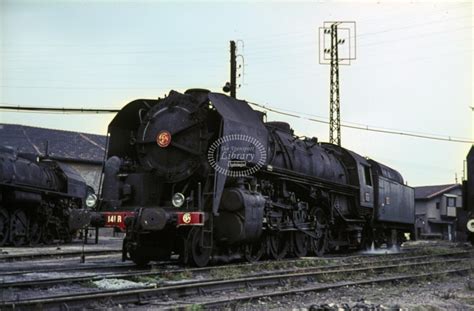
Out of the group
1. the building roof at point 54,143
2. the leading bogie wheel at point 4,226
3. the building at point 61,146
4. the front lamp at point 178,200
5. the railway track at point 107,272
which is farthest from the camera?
the building at point 61,146

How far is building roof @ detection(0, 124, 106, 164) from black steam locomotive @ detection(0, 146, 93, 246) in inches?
764

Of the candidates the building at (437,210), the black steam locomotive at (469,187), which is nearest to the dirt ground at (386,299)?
the black steam locomotive at (469,187)

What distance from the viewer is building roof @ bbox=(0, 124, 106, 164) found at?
→ 153 ft

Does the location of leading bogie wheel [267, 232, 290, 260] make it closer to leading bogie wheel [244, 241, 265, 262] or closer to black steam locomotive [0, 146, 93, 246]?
leading bogie wheel [244, 241, 265, 262]

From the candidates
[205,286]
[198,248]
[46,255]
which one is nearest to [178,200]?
[198,248]

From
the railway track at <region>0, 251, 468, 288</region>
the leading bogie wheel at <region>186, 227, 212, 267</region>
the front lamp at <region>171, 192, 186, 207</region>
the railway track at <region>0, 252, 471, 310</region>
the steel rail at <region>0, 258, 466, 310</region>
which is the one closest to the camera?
the steel rail at <region>0, 258, 466, 310</region>

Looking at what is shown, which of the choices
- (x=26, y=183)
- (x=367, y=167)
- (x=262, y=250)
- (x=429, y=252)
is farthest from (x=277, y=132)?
(x=26, y=183)

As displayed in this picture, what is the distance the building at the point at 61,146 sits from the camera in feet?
153

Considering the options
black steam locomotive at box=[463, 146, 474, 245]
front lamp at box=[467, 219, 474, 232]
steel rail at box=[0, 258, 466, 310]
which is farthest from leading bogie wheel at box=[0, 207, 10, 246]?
black steam locomotive at box=[463, 146, 474, 245]

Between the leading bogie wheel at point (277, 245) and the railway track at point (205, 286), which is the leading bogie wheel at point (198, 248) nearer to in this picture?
the railway track at point (205, 286)

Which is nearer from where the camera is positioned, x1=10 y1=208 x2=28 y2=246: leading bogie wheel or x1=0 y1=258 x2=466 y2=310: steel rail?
x1=0 y1=258 x2=466 y2=310: steel rail

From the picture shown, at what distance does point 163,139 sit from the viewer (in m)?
12.6

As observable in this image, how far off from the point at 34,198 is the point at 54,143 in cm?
2692

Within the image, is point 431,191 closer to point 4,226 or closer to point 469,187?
point 469,187
